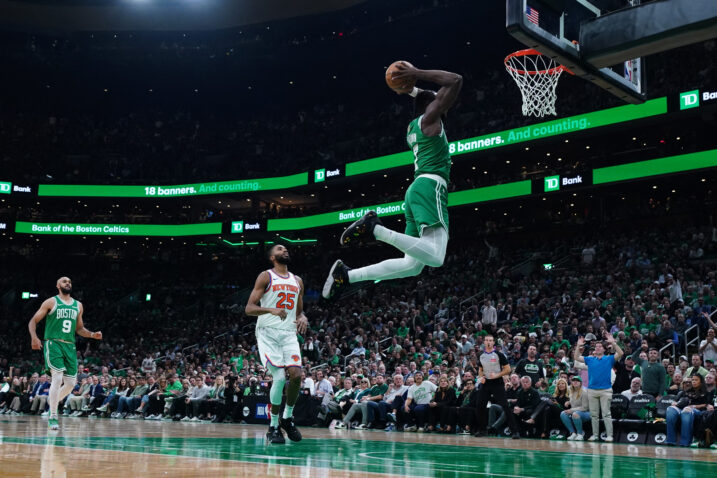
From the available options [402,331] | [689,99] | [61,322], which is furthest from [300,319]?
[689,99]

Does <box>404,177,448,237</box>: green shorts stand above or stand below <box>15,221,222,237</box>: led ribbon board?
below

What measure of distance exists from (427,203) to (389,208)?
2781cm

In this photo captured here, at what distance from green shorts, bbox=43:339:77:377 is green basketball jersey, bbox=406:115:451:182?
7488 mm

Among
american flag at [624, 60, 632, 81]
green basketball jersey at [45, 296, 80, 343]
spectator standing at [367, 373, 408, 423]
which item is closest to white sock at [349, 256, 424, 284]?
american flag at [624, 60, 632, 81]

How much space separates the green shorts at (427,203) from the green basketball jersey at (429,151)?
0.12 m

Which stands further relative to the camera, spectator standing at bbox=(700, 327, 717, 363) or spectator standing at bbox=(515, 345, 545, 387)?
spectator standing at bbox=(515, 345, 545, 387)

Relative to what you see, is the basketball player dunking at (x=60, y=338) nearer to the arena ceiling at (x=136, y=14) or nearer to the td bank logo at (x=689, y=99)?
the td bank logo at (x=689, y=99)

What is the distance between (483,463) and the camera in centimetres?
731

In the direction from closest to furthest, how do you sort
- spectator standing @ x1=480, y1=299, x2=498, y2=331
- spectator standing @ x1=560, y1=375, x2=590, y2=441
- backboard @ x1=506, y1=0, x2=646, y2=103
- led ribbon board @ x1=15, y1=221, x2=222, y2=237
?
backboard @ x1=506, y1=0, x2=646, y2=103
spectator standing @ x1=560, y1=375, x2=590, y2=441
spectator standing @ x1=480, y1=299, x2=498, y2=331
led ribbon board @ x1=15, y1=221, x2=222, y2=237

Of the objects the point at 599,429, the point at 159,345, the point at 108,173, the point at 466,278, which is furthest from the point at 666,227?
the point at 108,173

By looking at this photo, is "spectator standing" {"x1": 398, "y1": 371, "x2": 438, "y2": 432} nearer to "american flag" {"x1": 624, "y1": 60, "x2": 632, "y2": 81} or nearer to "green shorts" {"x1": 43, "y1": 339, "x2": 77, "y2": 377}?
"green shorts" {"x1": 43, "y1": 339, "x2": 77, "y2": 377}

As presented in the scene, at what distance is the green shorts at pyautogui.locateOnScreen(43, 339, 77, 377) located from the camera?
37.6 feet

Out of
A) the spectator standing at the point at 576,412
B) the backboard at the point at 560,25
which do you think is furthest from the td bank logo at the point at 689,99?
the backboard at the point at 560,25

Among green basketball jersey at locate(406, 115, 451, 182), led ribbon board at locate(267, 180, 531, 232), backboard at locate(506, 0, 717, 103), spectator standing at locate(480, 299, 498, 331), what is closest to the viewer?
backboard at locate(506, 0, 717, 103)
